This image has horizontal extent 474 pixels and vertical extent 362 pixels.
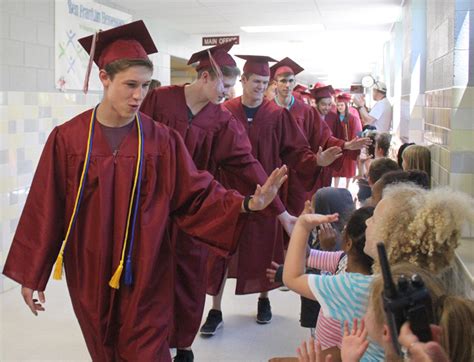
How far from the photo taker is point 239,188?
12.8ft

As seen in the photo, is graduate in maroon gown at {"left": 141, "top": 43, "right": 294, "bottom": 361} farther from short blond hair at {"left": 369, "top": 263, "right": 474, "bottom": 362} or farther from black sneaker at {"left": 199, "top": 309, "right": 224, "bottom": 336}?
short blond hair at {"left": 369, "top": 263, "right": 474, "bottom": 362}

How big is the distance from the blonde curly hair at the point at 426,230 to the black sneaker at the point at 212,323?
2.10 meters

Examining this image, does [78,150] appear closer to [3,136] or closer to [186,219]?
[186,219]

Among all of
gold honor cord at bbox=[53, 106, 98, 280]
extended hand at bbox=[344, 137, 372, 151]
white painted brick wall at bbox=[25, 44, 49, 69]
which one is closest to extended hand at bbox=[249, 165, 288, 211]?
gold honor cord at bbox=[53, 106, 98, 280]

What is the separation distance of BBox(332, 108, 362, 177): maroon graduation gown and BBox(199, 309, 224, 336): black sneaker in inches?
188

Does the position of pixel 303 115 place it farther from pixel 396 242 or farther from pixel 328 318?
pixel 396 242

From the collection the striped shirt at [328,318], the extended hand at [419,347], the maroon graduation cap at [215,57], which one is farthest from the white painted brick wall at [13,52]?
the extended hand at [419,347]

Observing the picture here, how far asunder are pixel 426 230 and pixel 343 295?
35 cm

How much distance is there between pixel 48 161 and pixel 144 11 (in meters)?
6.30

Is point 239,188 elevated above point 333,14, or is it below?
below

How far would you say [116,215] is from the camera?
Result: 2504 millimetres

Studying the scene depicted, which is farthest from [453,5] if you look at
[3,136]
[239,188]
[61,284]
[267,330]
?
[61,284]

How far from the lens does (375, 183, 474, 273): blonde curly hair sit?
2066mm

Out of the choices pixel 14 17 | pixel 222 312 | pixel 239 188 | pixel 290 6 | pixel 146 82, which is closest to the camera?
pixel 146 82
